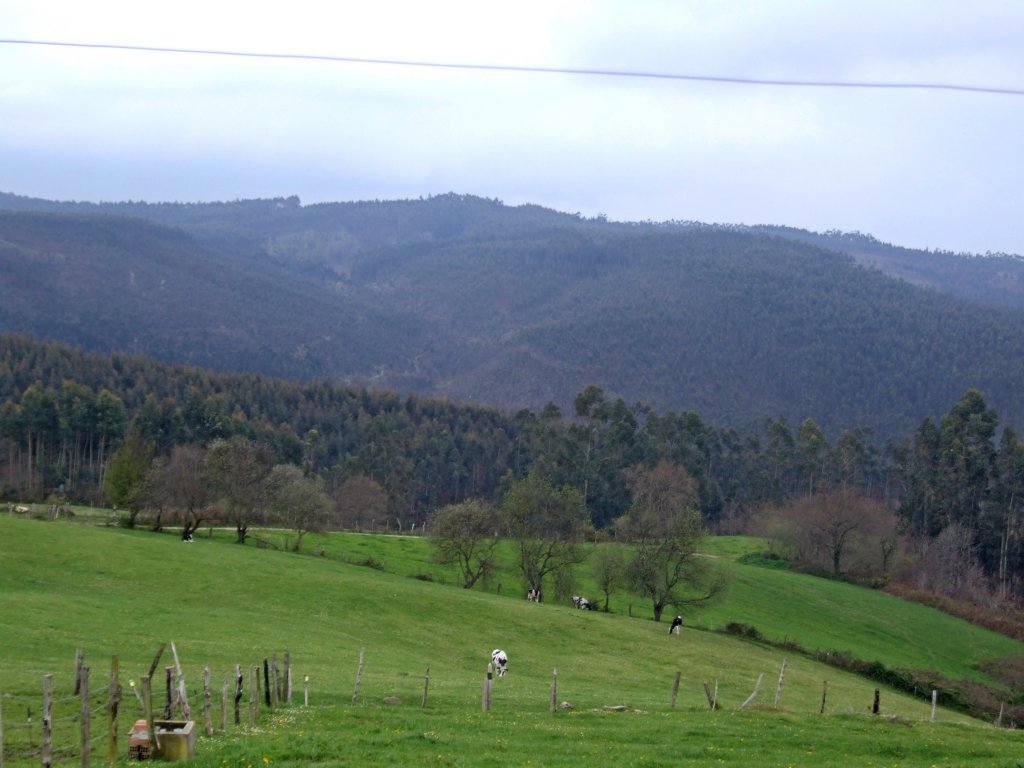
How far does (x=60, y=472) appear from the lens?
120312mm

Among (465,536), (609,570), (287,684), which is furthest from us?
(465,536)

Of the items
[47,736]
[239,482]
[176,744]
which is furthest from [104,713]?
[239,482]

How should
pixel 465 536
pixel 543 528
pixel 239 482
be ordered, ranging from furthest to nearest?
pixel 543 528 → pixel 239 482 → pixel 465 536

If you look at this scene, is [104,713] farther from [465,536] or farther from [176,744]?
[465,536]

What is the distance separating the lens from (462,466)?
171 m

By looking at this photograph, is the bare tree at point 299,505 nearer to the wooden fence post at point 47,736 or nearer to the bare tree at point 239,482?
the bare tree at point 239,482

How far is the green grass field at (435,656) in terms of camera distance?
907 inches

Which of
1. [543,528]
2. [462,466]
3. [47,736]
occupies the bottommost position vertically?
[543,528]

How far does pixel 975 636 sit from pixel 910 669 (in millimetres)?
21506

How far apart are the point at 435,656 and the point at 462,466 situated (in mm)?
123987

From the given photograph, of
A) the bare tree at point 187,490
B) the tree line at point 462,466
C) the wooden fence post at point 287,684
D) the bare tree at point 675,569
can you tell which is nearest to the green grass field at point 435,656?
the wooden fence post at point 287,684

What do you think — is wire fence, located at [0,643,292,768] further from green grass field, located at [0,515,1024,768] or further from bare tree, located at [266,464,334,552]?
bare tree, located at [266,464,334,552]

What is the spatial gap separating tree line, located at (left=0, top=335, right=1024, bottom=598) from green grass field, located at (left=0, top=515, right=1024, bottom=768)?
284 inches

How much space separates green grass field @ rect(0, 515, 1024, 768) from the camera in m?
23.0
